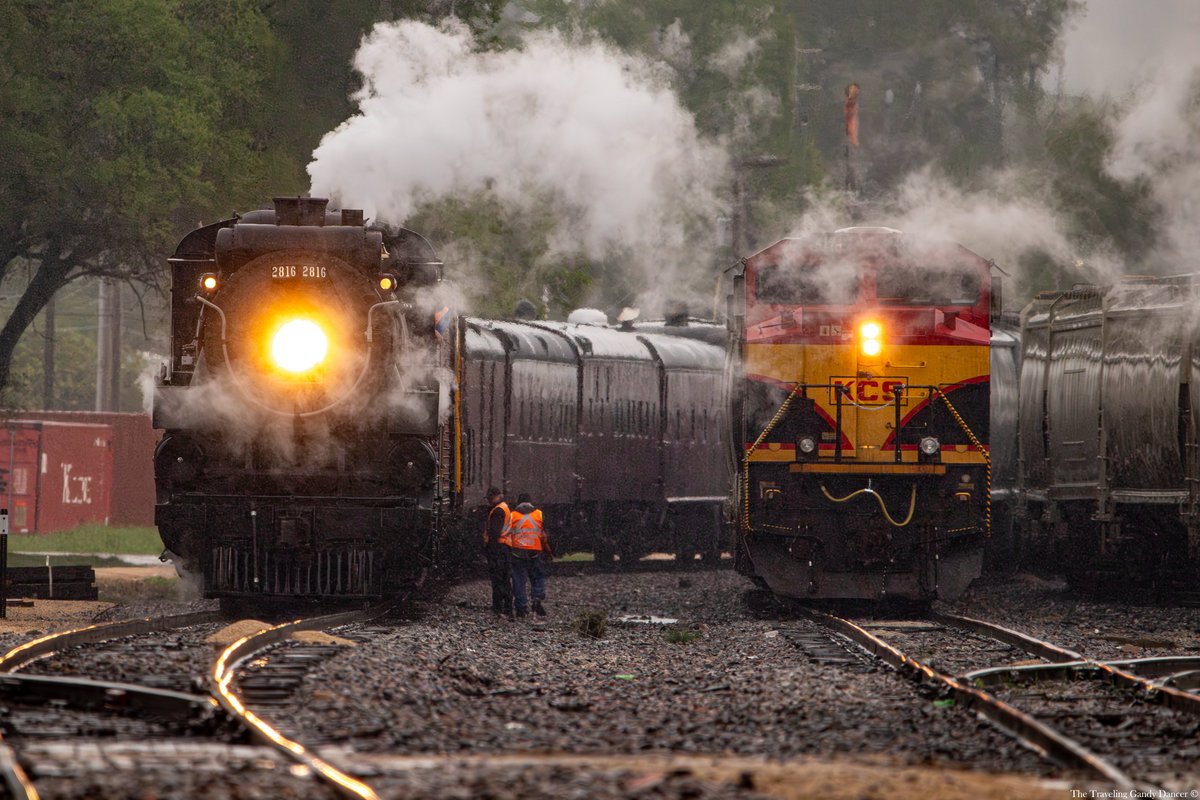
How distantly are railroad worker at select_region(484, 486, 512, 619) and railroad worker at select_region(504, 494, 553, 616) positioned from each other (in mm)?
77

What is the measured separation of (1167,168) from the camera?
2894cm

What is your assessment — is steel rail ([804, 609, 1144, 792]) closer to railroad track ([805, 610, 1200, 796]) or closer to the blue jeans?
railroad track ([805, 610, 1200, 796])

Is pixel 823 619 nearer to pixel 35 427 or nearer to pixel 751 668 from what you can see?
pixel 751 668

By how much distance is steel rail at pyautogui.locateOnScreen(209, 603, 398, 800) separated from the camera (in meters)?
7.74

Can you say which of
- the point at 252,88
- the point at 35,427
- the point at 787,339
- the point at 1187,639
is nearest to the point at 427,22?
the point at 252,88

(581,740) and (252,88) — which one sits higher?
(252,88)

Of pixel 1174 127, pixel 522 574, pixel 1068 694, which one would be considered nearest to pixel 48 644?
pixel 522 574

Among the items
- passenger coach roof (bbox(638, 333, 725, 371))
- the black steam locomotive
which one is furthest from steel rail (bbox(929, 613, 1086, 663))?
passenger coach roof (bbox(638, 333, 725, 371))

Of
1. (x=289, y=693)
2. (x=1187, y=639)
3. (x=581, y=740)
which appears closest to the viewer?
(x=581, y=740)

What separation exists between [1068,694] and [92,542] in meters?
27.4

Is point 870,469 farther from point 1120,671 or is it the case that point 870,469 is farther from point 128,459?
point 128,459

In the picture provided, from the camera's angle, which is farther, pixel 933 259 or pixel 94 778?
pixel 933 259

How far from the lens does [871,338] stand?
18922mm

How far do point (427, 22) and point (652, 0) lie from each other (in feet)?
89.4
